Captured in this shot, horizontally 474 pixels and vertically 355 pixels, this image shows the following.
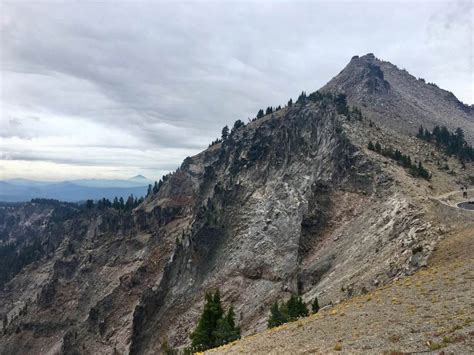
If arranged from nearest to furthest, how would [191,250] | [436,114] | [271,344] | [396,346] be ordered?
[396,346] < [271,344] < [191,250] < [436,114]

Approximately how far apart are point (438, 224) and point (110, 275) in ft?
388

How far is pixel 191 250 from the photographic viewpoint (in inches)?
4311

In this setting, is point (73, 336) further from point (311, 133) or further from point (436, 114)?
point (436, 114)

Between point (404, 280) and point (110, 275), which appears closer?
point (404, 280)

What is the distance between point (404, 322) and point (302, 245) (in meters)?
55.0

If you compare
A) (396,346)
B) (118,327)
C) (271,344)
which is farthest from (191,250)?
(396,346)

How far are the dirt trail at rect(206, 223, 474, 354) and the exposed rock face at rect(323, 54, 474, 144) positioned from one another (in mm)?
92886

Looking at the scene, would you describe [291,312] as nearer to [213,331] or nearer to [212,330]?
[213,331]

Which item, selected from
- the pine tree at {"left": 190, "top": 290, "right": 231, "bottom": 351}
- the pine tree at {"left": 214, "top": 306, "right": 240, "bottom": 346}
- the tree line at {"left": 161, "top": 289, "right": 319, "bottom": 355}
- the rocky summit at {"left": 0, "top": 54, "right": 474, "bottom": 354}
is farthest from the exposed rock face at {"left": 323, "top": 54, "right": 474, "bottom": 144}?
the pine tree at {"left": 214, "top": 306, "right": 240, "bottom": 346}

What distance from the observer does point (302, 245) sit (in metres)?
80.2

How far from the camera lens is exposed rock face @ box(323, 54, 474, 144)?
13812 centimetres

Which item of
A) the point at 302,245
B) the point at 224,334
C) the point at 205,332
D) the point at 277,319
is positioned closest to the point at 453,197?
the point at 302,245

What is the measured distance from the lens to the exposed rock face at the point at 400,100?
453 feet

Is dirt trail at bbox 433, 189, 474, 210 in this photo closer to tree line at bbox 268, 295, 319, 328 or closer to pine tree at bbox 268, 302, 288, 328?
tree line at bbox 268, 295, 319, 328
